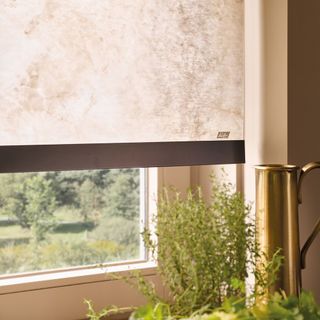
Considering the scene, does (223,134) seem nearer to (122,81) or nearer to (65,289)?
(122,81)

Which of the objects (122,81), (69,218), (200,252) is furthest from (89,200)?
(200,252)

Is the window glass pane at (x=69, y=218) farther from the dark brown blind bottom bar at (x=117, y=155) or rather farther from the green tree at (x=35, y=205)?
the dark brown blind bottom bar at (x=117, y=155)

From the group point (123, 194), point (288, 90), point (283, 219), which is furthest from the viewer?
point (123, 194)

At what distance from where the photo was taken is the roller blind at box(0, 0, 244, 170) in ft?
4.60

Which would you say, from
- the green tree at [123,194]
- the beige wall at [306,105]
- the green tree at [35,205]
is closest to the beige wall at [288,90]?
the beige wall at [306,105]

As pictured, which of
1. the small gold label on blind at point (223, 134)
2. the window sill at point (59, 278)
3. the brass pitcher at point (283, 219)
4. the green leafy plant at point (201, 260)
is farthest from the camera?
the small gold label on blind at point (223, 134)

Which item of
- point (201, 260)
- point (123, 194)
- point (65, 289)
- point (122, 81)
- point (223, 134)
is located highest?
point (122, 81)

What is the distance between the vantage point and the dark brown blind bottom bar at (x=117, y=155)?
1.40m

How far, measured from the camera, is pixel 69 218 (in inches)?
64.2

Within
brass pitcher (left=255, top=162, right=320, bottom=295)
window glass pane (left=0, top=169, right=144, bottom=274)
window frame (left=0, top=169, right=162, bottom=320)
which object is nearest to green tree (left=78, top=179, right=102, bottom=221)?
window glass pane (left=0, top=169, right=144, bottom=274)

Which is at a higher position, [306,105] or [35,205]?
[306,105]

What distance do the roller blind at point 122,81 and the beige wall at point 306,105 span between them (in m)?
0.14

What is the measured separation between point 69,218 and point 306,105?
2.04ft

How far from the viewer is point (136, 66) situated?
1.52 metres
